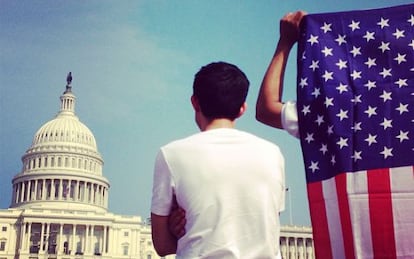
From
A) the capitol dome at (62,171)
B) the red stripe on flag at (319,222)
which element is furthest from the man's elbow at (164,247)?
the capitol dome at (62,171)

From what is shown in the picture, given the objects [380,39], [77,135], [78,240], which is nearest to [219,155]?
[380,39]

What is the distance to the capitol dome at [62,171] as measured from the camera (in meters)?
93.5

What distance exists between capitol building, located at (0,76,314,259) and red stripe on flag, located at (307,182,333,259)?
8136 cm

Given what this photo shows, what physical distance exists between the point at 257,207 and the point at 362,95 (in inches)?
62.7

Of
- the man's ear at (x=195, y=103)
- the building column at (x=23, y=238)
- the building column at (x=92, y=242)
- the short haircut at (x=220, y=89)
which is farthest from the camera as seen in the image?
the building column at (x=92, y=242)

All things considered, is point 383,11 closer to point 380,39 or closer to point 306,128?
point 380,39

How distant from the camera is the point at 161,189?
3543mm

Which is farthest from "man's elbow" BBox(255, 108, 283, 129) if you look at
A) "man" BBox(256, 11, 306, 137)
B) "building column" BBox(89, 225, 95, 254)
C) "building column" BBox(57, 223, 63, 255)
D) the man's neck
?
"building column" BBox(89, 225, 95, 254)

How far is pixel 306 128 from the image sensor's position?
14.7 ft

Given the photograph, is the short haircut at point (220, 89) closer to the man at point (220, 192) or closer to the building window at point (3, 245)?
the man at point (220, 192)

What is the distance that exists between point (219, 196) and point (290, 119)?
1247mm

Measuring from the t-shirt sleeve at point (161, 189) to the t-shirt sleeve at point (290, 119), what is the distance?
51.8 inches

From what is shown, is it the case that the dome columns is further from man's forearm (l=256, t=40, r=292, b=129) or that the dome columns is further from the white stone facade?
man's forearm (l=256, t=40, r=292, b=129)

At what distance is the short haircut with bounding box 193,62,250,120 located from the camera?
378cm
